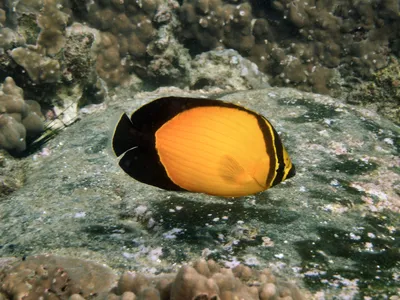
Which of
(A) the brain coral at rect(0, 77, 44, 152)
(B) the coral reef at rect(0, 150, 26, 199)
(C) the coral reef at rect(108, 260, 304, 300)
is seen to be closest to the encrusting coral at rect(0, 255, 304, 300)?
(C) the coral reef at rect(108, 260, 304, 300)

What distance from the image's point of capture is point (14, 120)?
15.9ft

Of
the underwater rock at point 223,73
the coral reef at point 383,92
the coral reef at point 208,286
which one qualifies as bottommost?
the coral reef at point 383,92

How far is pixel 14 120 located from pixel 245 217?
3489 millimetres

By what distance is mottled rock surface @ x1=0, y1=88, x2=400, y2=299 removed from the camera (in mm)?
2498

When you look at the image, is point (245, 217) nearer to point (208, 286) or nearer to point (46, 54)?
point (208, 286)

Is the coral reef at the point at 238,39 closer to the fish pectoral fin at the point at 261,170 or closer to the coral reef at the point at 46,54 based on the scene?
the coral reef at the point at 46,54

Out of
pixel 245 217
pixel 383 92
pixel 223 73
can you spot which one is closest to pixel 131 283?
pixel 245 217

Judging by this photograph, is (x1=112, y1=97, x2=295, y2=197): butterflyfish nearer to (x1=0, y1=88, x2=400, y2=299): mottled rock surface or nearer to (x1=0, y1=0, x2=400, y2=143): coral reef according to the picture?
(x1=0, y1=88, x2=400, y2=299): mottled rock surface

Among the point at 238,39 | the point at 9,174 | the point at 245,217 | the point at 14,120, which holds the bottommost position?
the point at 9,174

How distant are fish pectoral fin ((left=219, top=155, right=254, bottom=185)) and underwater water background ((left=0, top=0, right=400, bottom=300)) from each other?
62cm

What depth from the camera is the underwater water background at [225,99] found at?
8.59 feet

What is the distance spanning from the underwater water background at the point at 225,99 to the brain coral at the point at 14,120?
0.8 inches

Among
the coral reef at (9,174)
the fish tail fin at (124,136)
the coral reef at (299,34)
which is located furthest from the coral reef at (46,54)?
the fish tail fin at (124,136)

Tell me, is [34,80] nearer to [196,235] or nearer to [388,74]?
[196,235]
